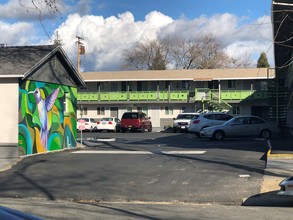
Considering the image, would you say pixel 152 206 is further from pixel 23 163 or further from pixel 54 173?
pixel 23 163

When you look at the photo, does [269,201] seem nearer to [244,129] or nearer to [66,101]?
[66,101]

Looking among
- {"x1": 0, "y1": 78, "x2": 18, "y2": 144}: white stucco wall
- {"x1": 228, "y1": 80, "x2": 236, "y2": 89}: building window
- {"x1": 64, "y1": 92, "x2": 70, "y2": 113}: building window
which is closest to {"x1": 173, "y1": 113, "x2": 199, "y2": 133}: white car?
{"x1": 228, "y1": 80, "x2": 236, "y2": 89}: building window

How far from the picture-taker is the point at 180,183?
12.3 m

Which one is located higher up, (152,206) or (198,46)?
(198,46)

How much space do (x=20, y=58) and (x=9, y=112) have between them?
255 cm

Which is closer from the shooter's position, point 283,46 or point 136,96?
point 283,46

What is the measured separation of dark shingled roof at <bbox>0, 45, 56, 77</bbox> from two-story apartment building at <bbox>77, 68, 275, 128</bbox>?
30.9 meters

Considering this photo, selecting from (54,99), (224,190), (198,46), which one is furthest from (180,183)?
(198,46)

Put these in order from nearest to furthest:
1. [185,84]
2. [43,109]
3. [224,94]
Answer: [43,109], [224,94], [185,84]

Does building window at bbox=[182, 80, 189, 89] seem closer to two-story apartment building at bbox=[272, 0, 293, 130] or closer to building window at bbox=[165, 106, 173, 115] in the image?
building window at bbox=[165, 106, 173, 115]

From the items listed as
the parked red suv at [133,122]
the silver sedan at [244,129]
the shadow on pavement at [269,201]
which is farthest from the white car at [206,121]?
the shadow on pavement at [269,201]

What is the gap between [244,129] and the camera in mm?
25781

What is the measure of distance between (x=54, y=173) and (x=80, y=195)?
3232 millimetres

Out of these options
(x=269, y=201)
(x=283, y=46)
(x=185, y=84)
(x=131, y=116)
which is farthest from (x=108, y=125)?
(x=269, y=201)
